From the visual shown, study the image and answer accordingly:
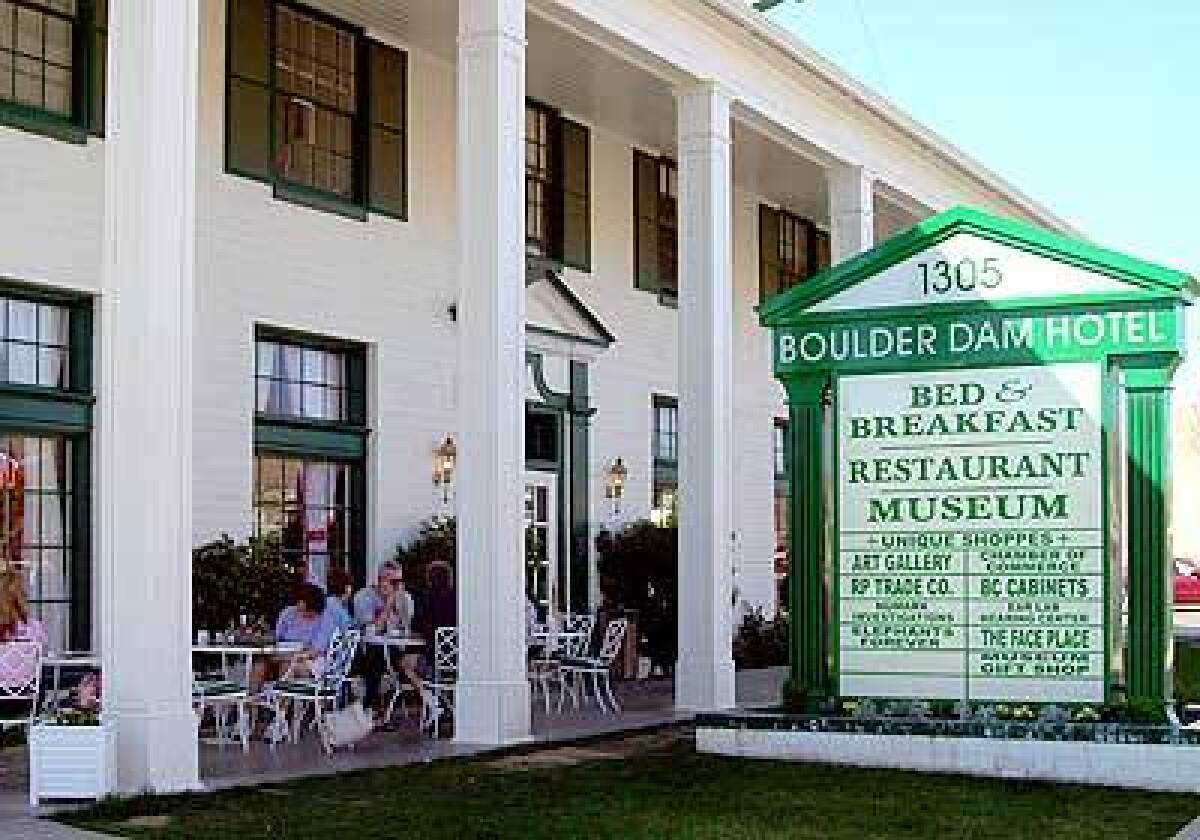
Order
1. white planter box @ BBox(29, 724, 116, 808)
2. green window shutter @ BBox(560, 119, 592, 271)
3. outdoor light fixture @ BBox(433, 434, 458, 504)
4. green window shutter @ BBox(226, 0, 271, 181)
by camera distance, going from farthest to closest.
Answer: green window shutter @ BBox(560, 119, 592, 271) → outdoor light fixture @ BBox(433, 434, 458, 504) → green window shutter @ BBox(226, 0, 271, 181) → white planter box @ BBox(29, 724, 116, 808)

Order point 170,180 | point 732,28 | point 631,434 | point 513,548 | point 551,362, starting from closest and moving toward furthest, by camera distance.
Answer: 1. point 170,180
2. point 513,548
3. point 732,28
4. point 551,362
5. point 631,434

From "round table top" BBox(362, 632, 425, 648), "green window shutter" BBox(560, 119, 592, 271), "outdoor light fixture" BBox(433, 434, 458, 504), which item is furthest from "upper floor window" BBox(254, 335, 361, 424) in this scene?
"green window shutter" BBox(560, 119, 592, 271)

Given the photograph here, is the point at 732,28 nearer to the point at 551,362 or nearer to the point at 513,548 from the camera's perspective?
the point at 551,362

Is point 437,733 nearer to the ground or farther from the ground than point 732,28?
nearer to the ground

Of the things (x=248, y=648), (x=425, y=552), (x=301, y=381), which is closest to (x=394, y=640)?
(x=248, y=648)

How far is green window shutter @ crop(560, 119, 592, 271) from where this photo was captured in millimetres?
20125

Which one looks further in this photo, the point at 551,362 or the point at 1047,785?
the point at 551,362

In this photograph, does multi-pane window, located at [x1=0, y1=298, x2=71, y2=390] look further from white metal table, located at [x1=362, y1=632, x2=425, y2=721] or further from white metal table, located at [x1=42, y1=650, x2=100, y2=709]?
white metal table, located at [x1=362, y1=632, x2=425, y2=721]

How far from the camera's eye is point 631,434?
2180 cm

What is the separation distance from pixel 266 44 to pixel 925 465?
7.19 m

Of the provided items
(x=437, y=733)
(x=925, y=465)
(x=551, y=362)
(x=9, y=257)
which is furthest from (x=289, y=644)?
(x=551, y=362)

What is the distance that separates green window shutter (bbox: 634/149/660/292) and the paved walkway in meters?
6.77

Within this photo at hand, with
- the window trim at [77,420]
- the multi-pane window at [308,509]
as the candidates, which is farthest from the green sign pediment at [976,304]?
the window trim at [77,420]

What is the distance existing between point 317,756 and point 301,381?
4918 millimetres
